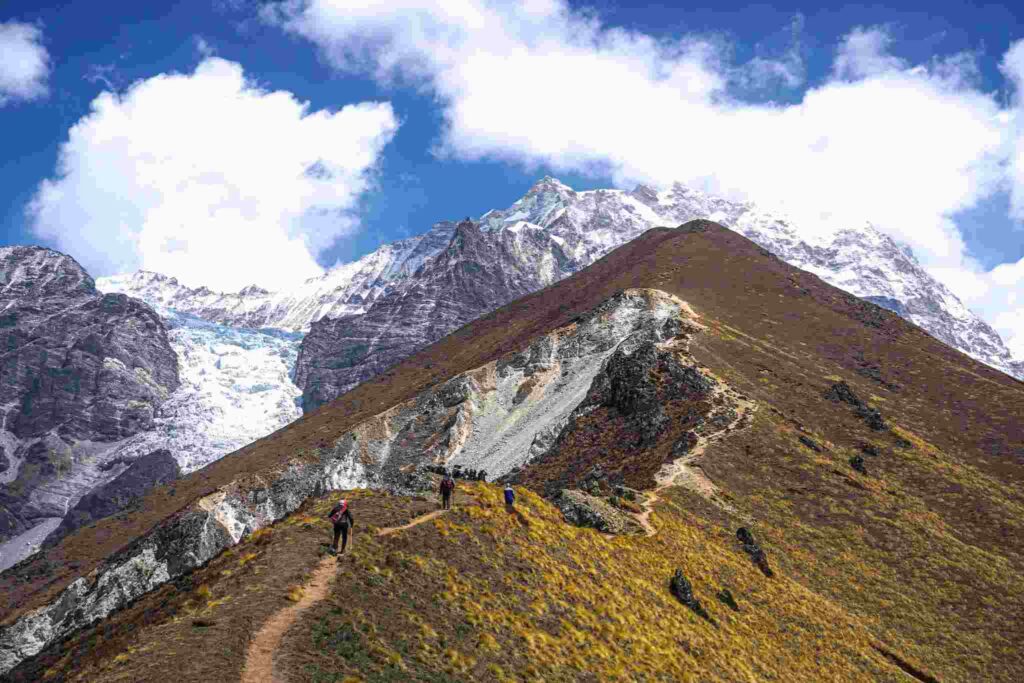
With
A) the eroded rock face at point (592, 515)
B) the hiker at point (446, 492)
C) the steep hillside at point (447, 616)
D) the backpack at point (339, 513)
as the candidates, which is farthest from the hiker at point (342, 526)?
the eroded rock face at point (592, 515)

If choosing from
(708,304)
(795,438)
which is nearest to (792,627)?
(795,438)

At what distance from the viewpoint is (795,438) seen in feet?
282

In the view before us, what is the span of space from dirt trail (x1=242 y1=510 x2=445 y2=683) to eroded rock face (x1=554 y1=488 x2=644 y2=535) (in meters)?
21.9

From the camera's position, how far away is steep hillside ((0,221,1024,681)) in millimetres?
30828

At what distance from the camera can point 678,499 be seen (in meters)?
66.2

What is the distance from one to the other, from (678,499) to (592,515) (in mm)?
18948

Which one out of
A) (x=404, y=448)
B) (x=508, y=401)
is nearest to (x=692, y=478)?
(x=508, y=401)

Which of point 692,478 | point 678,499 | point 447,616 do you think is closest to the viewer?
point 447,616

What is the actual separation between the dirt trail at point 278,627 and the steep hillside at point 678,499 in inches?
15.4

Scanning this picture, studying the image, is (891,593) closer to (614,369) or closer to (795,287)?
(614,369)

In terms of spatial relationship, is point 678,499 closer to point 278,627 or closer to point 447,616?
point 447,616

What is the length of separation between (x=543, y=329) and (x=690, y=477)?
9735 cm

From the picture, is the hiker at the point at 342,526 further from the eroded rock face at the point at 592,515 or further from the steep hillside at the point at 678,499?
the eroded rock face at the point at 592,515

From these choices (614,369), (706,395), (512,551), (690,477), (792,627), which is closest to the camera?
(512,551)
